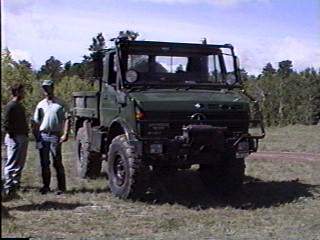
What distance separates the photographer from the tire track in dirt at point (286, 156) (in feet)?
51.1

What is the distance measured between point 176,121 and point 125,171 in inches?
40.9

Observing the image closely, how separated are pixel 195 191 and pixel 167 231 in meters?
Answer: 3.10

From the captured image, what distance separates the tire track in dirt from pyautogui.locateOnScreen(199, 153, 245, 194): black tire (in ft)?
17.6

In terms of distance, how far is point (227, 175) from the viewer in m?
10.1

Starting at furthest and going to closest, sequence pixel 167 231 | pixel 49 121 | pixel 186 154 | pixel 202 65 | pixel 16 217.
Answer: pixel 202 65, pixel 49 121, pixel 186 154, pixel 16 217, pixel 167 231

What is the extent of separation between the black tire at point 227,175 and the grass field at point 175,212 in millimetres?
168

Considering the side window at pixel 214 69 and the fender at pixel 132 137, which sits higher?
the side window at pixel 214 69

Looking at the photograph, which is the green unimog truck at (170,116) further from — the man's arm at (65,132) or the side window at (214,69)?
the man's arm at (65,132)

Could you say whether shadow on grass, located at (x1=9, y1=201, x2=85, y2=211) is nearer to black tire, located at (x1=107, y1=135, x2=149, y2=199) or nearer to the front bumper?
black tire, located at (x1=107, y1=135, x2=149, y2=199)

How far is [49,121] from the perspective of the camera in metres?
9.75

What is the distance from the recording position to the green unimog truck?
9094 mm

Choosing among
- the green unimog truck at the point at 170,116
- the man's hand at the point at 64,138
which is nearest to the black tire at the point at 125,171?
the green unimog truck at the point at 170,116

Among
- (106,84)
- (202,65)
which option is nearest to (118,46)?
(106,84)

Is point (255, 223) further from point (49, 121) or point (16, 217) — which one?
point (49, 121)
